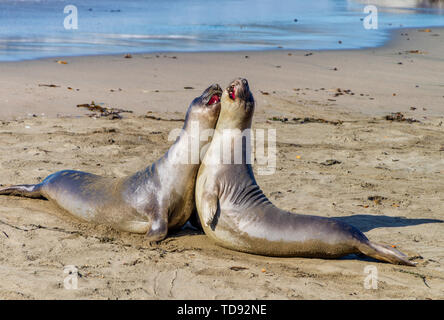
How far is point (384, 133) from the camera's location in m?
8.80

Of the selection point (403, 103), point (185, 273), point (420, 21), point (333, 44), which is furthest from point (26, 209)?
point (420, 21)

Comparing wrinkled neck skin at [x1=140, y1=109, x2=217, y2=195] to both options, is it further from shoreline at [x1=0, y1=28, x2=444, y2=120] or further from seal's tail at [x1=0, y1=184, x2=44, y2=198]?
shoreline at [x1=0, y1=28, x2=444, y2=120]

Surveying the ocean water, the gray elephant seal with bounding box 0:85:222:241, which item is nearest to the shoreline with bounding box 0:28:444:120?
the ocean water

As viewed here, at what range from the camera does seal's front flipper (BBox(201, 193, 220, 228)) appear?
4.88 metres

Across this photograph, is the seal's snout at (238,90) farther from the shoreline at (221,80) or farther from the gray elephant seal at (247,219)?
the shoreline at (221,80)

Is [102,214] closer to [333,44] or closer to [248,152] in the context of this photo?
[248,152]

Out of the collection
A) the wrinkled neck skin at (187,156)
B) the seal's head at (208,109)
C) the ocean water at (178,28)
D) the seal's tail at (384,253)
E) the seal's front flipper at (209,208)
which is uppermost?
the ocean water at (178,28)

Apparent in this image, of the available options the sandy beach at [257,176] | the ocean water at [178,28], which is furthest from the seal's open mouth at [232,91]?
the ocean water at [178,28]

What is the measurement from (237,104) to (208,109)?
27cm

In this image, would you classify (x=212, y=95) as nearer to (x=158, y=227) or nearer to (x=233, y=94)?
(x=233, y=94)

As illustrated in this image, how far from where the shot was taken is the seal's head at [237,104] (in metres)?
4.99

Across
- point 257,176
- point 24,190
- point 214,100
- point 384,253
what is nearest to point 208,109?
point 214,100

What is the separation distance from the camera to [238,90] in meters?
4.97

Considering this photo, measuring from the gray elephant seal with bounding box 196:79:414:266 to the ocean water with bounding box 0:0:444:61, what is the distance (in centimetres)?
931
